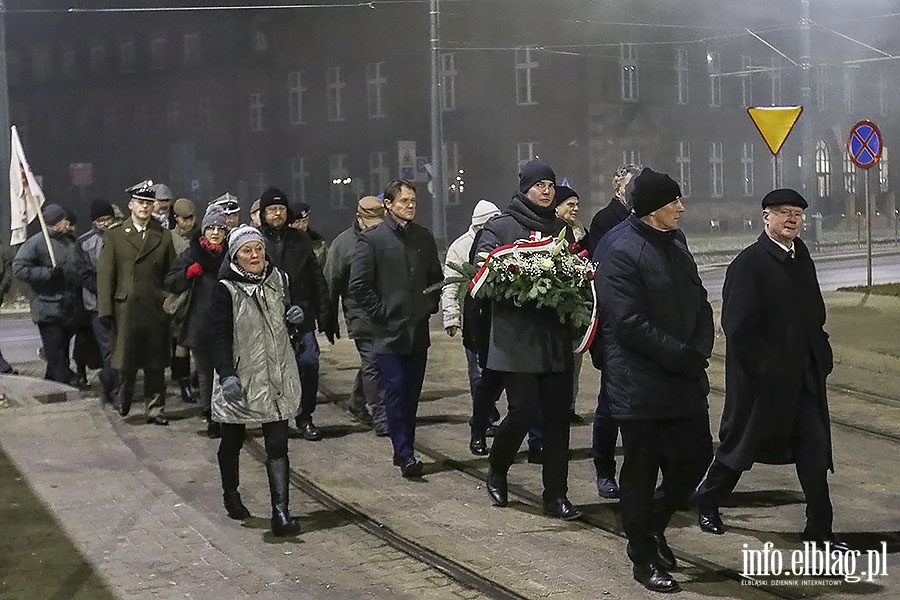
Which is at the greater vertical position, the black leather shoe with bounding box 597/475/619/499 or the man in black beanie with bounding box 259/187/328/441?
the man in black beanie with bounding box 259/187/328/441

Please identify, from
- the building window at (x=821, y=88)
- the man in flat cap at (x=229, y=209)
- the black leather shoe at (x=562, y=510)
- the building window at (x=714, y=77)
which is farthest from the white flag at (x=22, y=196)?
the building window at (x=821, y=88)

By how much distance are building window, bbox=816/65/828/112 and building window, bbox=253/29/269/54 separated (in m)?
16.4

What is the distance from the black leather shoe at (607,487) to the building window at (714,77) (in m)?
35.2

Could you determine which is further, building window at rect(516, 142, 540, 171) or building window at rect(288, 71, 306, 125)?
building window at rect(288, 71, 306, 125)

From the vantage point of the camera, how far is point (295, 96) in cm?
4222

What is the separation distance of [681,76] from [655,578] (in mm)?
37242

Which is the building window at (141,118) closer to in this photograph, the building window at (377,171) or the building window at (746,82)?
the building window at (377,171)

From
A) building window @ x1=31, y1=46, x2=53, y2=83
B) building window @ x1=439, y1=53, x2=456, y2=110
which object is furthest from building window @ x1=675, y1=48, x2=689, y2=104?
building window @ x1=31, y1=46, x2=53, y2=83

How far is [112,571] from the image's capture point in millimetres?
6527

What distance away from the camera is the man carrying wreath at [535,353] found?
7.07m

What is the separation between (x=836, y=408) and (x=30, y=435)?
6.24m

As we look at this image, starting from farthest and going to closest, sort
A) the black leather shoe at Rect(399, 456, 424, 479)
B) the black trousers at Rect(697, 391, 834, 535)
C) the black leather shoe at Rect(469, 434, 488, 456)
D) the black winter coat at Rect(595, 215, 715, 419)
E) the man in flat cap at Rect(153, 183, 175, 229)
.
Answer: the man in flat cap at Rect(153, 183, 175, 229) < the black leather shoe at Rect(469, 434, 488, 456) < the black leather shoe at Rect(399, 456, 424, 479) < the black trousers at Rect(697, 391, 834, 535) < the black winter coat at Rect(595, 215, 715, 419)

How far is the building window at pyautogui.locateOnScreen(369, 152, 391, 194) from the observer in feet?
133

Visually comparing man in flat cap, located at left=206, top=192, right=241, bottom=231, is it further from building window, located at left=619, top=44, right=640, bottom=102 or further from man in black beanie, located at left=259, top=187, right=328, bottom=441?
building window, located at left=619, top=44, right=640, bottom=102
